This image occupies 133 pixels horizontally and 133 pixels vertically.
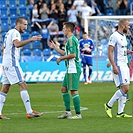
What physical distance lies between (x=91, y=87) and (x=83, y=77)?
11.1ft

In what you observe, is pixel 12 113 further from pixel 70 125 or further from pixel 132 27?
pixel 132 27

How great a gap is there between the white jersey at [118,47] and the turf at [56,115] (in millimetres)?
1315

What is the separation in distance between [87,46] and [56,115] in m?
12.7

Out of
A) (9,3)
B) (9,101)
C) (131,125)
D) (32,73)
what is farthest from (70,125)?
(9,3)

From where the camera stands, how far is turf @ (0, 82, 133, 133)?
11.8 metres

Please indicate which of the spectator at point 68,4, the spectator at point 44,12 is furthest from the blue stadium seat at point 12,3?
the spectator at point 68,4

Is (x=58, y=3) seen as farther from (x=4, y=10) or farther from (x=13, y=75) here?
(x=13, y=75)

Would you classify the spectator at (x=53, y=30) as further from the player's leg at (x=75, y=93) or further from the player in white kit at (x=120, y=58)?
the player's leg at (x=75, y=93)

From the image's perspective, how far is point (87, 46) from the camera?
27406 mm

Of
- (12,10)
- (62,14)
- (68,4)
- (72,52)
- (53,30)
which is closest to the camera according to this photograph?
(72,52)

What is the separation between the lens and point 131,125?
40.8 feet

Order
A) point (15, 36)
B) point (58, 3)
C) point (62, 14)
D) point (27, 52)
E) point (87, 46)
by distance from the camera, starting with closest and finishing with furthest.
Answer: point (15, 36)
point (87, 46)
point (27, 52)
point (62, 14)
point (58, 3)

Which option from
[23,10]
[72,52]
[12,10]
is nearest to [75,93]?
[72,52]

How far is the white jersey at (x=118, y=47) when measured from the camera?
14.2 meters
